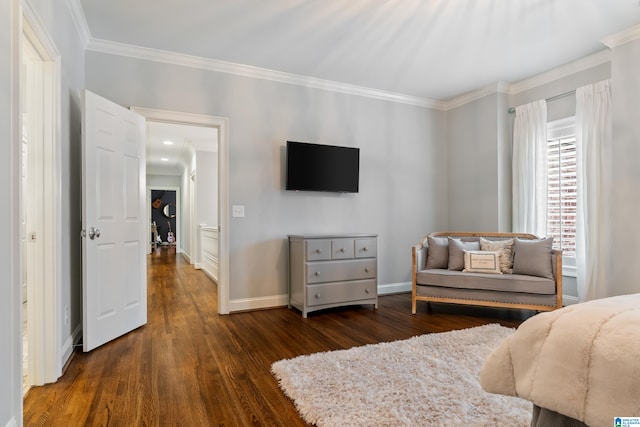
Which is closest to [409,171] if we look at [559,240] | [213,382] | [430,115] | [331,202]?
[430,115]

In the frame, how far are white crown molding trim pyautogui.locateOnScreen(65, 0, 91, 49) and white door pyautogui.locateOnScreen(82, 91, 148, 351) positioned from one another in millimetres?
614

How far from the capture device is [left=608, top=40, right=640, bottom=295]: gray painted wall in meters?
3.04

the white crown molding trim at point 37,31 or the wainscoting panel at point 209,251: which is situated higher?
the white crown molding trim at point 37,31

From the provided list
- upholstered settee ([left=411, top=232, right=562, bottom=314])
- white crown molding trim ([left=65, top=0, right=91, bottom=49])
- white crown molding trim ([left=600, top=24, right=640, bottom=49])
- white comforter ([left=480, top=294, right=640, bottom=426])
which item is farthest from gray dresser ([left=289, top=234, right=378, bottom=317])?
white crown molding trim ([left=600, top=24, right=640, bottom=49])

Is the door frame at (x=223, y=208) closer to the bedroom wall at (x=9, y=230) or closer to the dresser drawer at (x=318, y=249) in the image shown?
the dresser drawer at (x=318, y=249)

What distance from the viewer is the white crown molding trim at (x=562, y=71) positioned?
3.55 meters

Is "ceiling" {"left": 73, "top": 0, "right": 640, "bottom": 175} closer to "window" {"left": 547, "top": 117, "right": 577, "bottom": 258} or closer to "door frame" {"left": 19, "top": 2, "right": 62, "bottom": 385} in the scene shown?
"window" {"left": 547, "top": 117, "right": 577, "bottom": 258}

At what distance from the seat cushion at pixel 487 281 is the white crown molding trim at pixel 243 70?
7.73ft

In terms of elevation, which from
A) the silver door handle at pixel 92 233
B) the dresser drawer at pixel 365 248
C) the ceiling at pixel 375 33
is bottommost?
the dresser drawer at pixel 365 248

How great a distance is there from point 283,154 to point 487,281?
8.29ft

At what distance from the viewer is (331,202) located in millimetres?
4336

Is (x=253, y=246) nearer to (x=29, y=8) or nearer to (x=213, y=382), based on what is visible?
(x=213, y=382)

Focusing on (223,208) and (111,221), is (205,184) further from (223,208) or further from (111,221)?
(111,221)

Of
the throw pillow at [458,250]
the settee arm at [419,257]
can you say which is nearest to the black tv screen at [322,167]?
the settee arm at [419,257]
